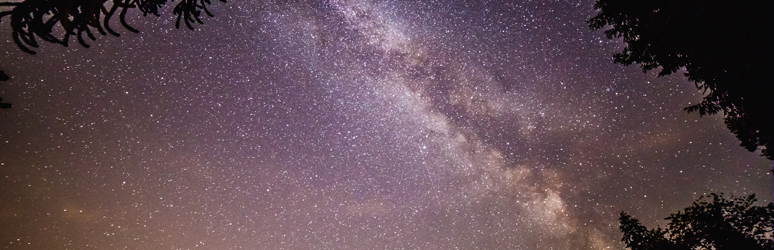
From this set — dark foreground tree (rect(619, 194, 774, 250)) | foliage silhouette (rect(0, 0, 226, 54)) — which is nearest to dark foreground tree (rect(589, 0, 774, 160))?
dark foreground tree (rect(619, 194, 774, 250))

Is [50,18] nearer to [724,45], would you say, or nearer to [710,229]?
[724,45]

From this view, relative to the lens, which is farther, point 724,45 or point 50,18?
point 724,45

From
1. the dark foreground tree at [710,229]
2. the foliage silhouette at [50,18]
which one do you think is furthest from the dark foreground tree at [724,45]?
the foliage silhouette at [50,18]

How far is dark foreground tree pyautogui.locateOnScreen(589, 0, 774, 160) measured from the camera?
343cm

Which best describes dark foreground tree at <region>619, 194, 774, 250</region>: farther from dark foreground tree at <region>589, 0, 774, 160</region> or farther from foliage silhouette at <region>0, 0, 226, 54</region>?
foliage silhouette at <region>0, 0, 226, 54</region>

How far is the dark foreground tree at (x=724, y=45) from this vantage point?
11.2 ft

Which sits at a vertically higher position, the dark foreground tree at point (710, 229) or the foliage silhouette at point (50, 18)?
the dark foreground tree at point (710, 229)

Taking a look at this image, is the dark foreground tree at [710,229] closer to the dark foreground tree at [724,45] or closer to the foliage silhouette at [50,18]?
the dark foreground tree at [724,45]

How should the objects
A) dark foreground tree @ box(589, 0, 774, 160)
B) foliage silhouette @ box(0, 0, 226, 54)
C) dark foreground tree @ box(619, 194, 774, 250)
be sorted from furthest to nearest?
dark foreground tree @ box(619, 194, 774, 250), dark foreground tree @ box(589, 0, 774, 160), foliage silhouette @ box(0, 0, 226, 54)

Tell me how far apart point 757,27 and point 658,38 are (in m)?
1.16

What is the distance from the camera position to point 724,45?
3.79 metres

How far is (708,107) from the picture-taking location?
529cm

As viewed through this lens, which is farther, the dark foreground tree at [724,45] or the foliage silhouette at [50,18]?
the dark foreground tree at [724,45]

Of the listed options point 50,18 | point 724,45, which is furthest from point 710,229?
point 50,18
